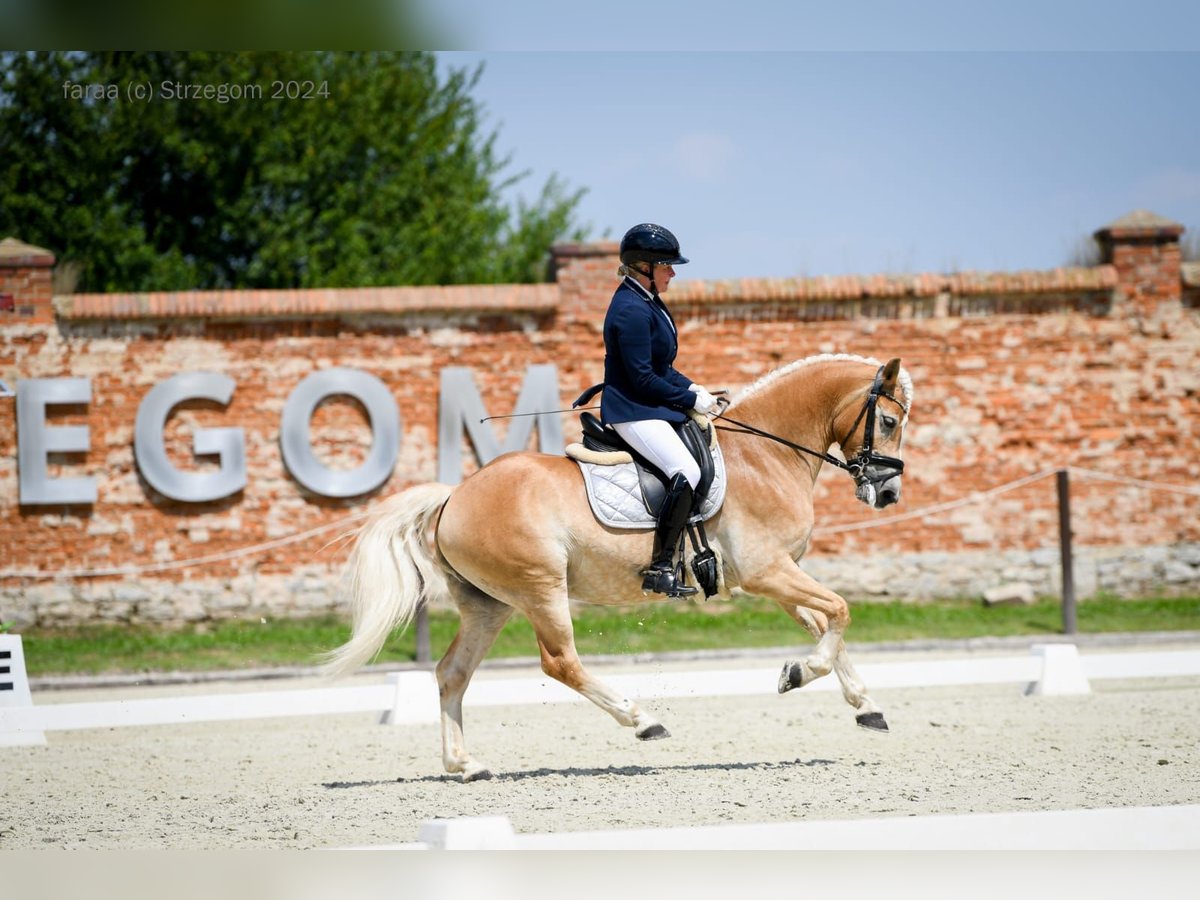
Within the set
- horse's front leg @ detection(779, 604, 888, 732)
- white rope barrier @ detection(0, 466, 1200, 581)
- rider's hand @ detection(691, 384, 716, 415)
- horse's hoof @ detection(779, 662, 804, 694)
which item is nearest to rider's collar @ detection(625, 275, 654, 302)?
rider's hand @ detection(691, 384, 716, 415)

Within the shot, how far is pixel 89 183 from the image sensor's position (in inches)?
857

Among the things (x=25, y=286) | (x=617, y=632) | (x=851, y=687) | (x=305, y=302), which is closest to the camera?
(x=851, y=687)

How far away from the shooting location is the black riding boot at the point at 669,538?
625cm

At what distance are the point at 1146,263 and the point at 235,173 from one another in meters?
15.1

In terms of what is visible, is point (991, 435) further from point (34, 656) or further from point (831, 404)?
point (34, 656)

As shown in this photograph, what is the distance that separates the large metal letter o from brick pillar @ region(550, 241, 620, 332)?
2.09 m

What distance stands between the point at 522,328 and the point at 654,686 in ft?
18.8

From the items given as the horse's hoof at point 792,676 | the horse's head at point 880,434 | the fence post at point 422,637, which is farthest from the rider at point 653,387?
the fence post at point 422,637

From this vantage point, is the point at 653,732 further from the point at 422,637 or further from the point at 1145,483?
the point at 1145,483

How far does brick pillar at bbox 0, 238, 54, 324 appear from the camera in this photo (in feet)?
43.8

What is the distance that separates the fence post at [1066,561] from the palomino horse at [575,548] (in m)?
6.23

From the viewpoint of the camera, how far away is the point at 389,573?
6.46 meters

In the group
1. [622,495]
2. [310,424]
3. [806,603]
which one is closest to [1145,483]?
[310,424]
